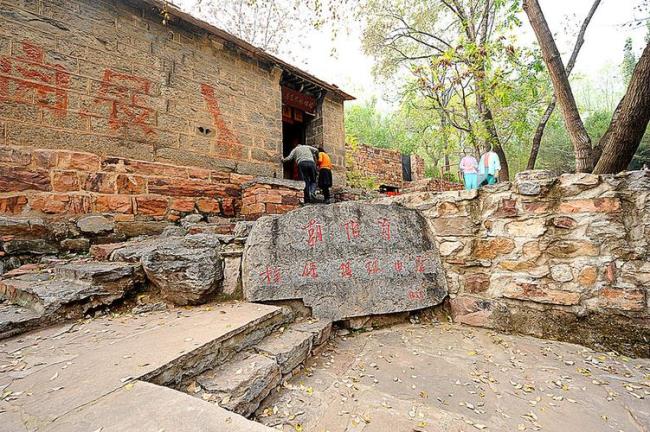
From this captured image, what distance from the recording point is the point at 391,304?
8.64 ft

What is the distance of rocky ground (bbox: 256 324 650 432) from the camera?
1.48 meters

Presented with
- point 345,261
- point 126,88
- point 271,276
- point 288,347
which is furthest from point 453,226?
point 126,88

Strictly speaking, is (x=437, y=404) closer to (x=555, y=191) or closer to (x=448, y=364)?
(x=448, y=364)

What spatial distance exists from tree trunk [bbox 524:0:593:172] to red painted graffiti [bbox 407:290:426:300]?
2291 millimetres

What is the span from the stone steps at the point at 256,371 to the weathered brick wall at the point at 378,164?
7408 millimetres

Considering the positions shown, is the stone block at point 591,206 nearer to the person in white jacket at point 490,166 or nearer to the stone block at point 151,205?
the person in white jacket at point 490,166

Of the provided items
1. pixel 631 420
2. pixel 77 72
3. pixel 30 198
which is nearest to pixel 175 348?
pixel 631 420

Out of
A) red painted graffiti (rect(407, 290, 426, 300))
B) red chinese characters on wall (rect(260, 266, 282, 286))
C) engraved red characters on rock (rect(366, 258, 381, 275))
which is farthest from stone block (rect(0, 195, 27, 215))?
red painted graffiti (rect(407, 290, 426, 300))

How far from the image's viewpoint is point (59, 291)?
79.6 inches

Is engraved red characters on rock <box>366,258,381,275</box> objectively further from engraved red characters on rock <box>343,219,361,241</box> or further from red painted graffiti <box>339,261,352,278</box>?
engraved red characters on rock <box>343,219,361,241</box>

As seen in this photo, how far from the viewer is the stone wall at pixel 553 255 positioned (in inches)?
84.5

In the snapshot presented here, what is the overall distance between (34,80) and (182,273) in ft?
8.53

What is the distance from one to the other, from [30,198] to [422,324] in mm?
3955

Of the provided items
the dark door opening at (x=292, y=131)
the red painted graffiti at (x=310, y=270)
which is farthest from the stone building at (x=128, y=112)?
the red painted graffiti at (x=310, y=270)
